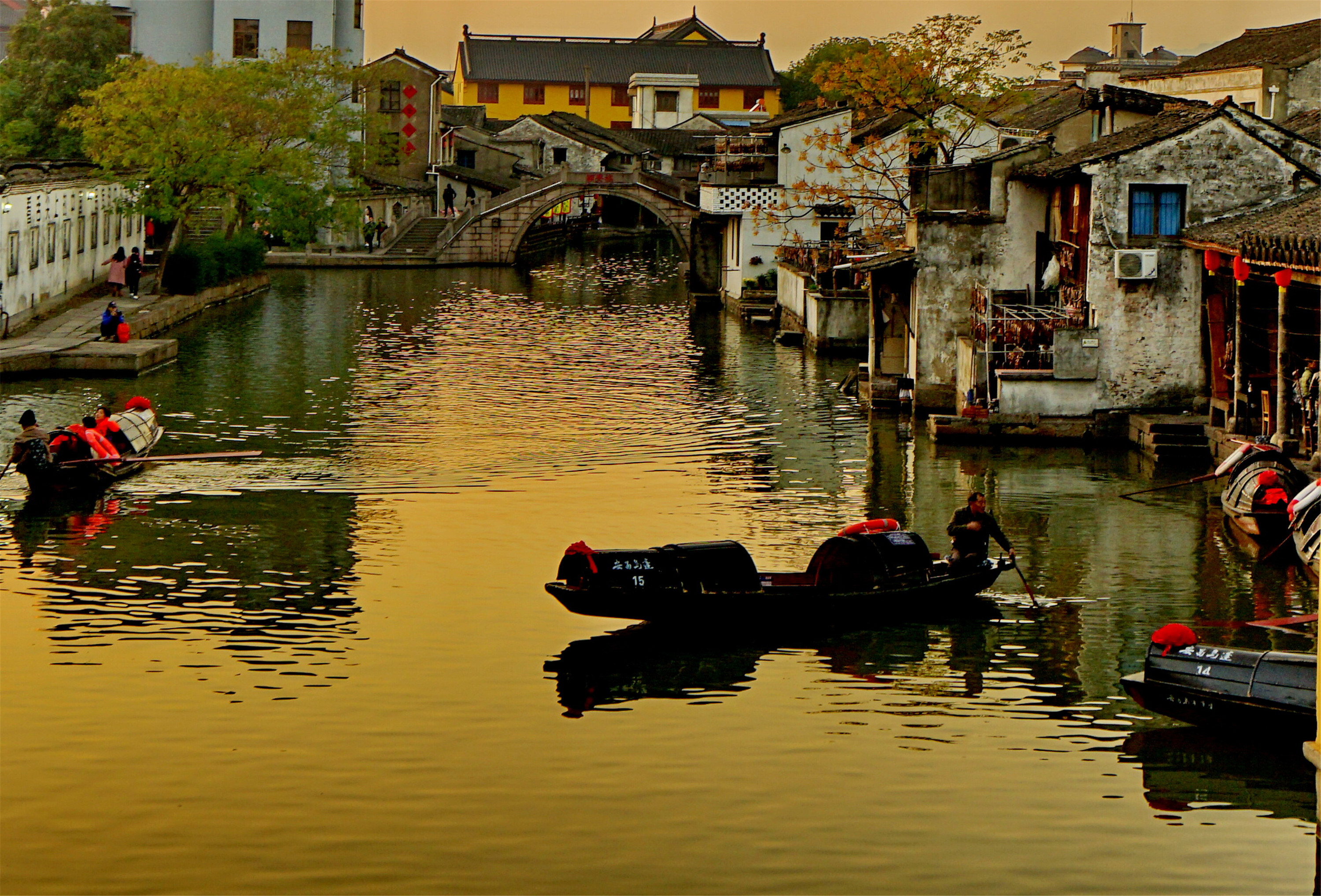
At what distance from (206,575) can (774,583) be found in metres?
7.46

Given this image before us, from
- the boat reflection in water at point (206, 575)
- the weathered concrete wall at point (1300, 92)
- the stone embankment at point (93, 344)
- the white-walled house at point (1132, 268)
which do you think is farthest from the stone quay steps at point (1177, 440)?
the stone embankment at point (93, 344)

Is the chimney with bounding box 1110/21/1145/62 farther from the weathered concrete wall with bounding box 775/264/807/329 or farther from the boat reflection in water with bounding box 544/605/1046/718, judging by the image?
the boat reflection in water with bounding box 544/605/1046/718

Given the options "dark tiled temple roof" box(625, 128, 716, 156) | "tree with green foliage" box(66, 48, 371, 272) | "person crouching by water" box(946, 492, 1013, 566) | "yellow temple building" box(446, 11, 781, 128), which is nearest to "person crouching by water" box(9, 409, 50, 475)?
"person crouching by water" box(946, 492, 1013, 566)

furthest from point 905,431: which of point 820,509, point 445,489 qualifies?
point 445,489

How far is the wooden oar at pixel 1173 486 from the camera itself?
28.3 m

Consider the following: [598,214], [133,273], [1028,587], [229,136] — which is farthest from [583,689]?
[598,214]

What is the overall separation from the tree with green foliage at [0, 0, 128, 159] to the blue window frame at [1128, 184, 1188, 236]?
51.3 m

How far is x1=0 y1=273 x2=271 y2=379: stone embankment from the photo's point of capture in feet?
136

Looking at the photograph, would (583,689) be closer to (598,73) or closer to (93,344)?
(93,344)

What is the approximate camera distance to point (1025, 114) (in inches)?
2173

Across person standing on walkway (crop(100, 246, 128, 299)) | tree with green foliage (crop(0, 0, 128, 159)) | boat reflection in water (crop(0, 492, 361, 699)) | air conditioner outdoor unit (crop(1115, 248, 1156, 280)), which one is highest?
tree with green foliage (crop(0, 0, 128, 159))

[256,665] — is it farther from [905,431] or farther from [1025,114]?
[1025,114]

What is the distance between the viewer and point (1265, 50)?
52906mm

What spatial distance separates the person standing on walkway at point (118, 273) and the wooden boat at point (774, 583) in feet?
121
